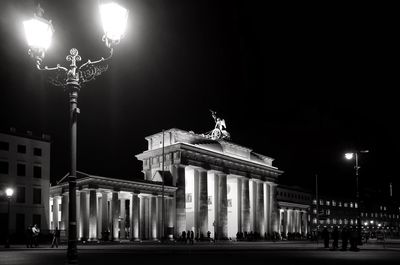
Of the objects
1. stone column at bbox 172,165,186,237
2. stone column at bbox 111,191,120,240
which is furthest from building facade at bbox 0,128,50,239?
stone column at bbox 172,165,186,237

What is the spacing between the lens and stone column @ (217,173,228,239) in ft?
274

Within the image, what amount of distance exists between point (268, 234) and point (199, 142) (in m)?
23.6

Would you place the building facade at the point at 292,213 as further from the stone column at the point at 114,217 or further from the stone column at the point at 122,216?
the stone column at the point at 114,217

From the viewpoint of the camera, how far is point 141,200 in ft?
245

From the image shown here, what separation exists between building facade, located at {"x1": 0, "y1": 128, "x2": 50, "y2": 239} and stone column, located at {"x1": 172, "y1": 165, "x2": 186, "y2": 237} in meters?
17.6

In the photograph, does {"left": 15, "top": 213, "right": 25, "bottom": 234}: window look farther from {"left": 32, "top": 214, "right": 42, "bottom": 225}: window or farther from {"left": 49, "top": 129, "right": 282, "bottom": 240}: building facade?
{"left": 49, "top": 129, "right": 282, "bottom": 240}: building facade

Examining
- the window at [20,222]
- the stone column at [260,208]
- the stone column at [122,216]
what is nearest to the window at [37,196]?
the window at [20,222]

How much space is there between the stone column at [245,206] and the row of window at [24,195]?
35.6 metres

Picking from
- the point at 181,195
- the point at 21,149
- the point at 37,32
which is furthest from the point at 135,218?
the point at 37,32

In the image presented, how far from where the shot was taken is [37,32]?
17156 mm

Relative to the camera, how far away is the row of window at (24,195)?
62969 mm

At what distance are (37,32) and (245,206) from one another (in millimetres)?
75134

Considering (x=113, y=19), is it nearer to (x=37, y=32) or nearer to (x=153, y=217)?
(x=37, y=32)

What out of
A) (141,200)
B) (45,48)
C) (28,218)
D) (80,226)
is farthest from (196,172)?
(45,48)
